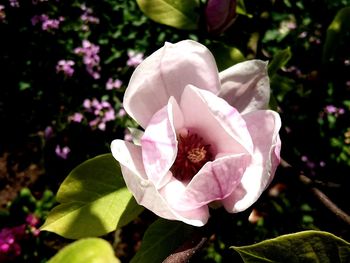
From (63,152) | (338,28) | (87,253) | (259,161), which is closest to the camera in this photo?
(87,253)

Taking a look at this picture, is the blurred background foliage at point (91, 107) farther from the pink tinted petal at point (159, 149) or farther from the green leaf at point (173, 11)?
the pink tinted petal at point (159, 149)

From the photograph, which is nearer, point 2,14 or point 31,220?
point 31,220

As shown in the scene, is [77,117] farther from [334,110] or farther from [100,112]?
[334,110]

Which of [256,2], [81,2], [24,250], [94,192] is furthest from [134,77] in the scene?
[81,2]

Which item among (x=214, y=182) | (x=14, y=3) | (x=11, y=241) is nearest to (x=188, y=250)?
(x=214, y=182)

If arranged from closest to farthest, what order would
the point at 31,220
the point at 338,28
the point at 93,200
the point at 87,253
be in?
the point at 87,253
the point at 93,200
the point at 338,28
the point at 31,220

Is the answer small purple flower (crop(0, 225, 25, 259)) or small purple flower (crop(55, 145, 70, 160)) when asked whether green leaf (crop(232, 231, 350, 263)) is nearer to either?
small purple flower (crop(0, 225, 25, 259))
